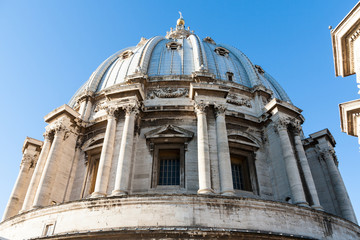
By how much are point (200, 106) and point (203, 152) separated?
3.44 m

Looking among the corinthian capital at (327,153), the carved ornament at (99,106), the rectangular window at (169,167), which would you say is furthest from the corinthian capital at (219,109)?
the corinthian capital at (327,153)

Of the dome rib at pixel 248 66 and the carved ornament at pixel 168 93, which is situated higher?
the dome rib at pixel 248 66

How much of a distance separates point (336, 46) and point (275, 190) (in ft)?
34.4

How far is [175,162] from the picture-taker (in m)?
19.7

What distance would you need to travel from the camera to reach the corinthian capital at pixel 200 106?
18766mm

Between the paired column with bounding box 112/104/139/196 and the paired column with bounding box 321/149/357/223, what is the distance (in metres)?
15.5

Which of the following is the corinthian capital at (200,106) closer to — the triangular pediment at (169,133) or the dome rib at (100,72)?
the triangular pediment at (169,133)

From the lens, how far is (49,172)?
1853 cm

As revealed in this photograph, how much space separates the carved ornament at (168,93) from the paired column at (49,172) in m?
6.81

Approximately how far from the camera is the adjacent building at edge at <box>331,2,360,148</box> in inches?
424

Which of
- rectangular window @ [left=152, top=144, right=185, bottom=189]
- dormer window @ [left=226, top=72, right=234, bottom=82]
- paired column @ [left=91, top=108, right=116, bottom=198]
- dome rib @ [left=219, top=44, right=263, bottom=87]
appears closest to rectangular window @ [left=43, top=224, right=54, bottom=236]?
paired column @ [left=91, top=108, right=116, bottom=198]

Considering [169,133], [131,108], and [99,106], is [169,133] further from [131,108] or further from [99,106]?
[99,106]

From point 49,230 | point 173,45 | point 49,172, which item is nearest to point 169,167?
point 49,172

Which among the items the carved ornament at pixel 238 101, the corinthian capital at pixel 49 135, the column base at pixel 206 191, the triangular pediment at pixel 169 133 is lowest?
the column base at pixel 206 191
